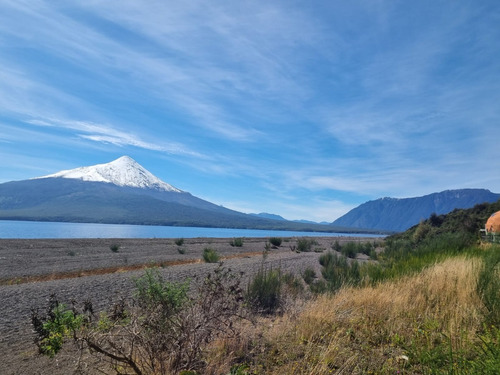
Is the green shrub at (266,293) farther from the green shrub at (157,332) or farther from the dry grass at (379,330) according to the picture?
the green shrub at (157,332)

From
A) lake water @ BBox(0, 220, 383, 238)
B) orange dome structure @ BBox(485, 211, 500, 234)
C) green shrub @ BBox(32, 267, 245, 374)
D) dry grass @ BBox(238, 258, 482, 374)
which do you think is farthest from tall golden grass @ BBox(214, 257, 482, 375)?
lake water @ BBox(0, 220, 383, 238)

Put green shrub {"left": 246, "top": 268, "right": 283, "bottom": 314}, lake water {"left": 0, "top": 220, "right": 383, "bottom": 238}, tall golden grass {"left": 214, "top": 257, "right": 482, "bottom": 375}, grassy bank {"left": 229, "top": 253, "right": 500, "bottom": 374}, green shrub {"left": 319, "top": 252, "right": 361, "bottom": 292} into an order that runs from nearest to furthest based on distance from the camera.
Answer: grassy bank {"left": 229, "top": 253, "right": 500, "bottom": 374} < tall golden grass {"left": 214, "top": 257, "right": 482, "bottom": 375} < green shrub {"left": 246, "top": 268, "right": 283, "bottom": 314} < green shrub {"left": 319, "top": 252, "right": 361, "bottom": 292} < lake water {"left": 0, "top": 220, "right": 383, "bottom": 238}

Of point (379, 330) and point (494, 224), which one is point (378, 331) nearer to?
point (379, 330)

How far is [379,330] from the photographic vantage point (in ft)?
15.2

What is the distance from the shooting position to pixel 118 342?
5.00 meters

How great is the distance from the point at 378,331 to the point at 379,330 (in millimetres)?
36

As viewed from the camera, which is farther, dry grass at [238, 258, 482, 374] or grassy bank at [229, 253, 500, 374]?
dry grass at [238, 258, 482, 374]

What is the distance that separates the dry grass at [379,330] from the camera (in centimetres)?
368

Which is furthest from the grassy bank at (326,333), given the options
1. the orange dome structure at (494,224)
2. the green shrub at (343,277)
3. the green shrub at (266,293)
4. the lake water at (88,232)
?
the lake water at (88,232)

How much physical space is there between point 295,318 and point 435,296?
2.42 meters

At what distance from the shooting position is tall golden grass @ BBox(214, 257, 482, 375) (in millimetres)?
3670

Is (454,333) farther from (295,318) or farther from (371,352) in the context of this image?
(295,318)

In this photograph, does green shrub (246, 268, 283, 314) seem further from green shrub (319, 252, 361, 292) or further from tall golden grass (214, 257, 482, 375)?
A: tall golden grass (214, 257, 482, 375)

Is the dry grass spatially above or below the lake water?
above
